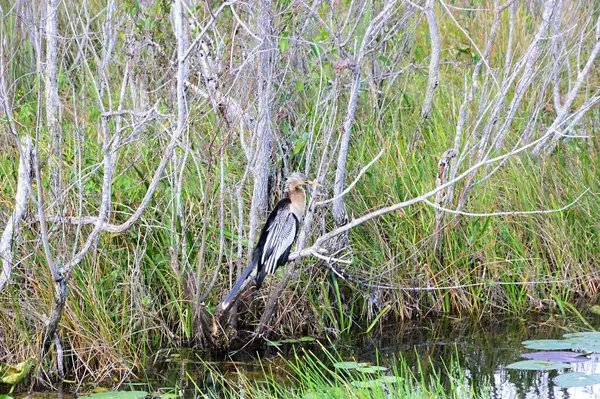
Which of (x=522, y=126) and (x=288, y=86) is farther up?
(x=288, y=86)

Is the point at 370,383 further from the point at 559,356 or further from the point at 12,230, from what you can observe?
the point at 12,230

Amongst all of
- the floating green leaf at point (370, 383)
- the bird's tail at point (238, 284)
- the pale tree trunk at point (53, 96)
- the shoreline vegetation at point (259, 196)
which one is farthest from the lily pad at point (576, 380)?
the pale tree trunk at point (53, 96)

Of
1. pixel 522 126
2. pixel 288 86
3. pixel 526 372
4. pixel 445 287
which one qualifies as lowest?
pixel 526 372

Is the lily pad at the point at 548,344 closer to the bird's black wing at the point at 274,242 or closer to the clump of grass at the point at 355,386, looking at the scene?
the clump of grass at the point at 355,386

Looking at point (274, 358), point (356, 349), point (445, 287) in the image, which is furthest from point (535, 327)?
point (274, 358)

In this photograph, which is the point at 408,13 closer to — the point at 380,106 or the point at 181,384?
the point at 380,106

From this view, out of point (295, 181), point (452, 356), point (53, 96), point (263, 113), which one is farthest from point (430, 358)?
point (53, 96)

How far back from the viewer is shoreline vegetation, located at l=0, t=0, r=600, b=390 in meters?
4.38

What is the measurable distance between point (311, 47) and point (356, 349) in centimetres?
201

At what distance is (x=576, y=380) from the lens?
4.14 m

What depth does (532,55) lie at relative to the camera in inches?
197

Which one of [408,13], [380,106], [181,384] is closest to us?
[181,384]

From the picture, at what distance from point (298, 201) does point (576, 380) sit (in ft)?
5.98

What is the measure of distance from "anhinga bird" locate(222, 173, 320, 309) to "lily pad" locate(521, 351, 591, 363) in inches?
61.0
